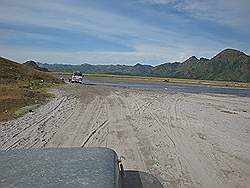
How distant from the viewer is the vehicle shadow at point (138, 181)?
11.0ft

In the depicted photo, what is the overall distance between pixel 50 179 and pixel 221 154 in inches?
313

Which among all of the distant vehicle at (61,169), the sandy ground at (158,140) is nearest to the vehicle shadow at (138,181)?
the distant vehicle at (61,169)

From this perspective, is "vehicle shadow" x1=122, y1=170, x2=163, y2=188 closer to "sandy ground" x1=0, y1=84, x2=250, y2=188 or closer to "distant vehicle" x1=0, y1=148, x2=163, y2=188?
"distant vehicle" x1=0, y1=148, x2=163, y2=188

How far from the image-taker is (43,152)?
3.16 metres

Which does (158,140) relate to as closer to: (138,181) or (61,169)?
(138,181)

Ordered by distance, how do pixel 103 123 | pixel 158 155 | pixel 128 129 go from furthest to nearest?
pixel 103 123, pixel 128 129, pixel 158 155

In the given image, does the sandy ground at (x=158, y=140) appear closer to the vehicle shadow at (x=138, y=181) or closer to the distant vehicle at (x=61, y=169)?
the vehicle shadow at (x=138, y=181)

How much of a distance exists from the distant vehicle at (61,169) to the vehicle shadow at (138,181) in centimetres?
1

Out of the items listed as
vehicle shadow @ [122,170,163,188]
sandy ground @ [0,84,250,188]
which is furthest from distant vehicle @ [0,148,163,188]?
sandy ground @ [0,84,250,188]

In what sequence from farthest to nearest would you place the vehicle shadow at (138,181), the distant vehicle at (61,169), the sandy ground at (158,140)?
the sandy ground at (158,140)
the vehicle shadow at (138,181)
the distant vehicle at (61,169)

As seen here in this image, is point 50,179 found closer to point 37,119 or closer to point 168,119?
point 37,119

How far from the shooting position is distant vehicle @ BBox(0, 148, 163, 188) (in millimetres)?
2408

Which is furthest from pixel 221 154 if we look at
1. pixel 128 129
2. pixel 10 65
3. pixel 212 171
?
pixel 10 65

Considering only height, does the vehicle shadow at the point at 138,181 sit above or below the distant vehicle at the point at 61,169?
below
